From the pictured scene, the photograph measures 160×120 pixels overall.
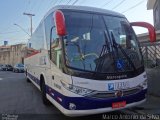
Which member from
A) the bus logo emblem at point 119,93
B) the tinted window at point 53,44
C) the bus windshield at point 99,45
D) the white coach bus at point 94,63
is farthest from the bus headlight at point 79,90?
the tinted window at point 53,44

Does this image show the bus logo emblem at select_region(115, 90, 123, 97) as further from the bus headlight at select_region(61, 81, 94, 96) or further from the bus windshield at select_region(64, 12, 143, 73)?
the bus headlight at select_region(61, 81, 94, 96)

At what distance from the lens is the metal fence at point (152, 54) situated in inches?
429

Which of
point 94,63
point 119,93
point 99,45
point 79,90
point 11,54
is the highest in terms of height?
point 11,54

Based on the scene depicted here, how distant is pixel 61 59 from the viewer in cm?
701

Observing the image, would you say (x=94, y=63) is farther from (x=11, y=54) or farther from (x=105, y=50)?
(x=11, y=54)

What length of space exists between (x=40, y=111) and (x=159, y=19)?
15.5 meters

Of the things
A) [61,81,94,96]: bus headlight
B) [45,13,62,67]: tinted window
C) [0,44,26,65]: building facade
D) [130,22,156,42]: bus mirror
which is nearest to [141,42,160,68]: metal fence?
[130,22,156,42]: bus mirror

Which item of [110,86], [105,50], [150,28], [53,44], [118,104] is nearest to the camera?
[110,86]

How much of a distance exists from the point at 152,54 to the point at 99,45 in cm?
481

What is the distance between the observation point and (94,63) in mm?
6734

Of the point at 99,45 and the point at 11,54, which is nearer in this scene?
the point at 99,45

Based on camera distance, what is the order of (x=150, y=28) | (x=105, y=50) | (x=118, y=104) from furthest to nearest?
1. (x=150, y=28)
2. (x=105, y=50)
3. (x=118, y=104)

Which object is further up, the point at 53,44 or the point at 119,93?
the point at 53,44

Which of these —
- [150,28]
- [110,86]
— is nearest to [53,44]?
[110,86]
